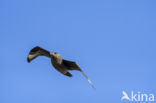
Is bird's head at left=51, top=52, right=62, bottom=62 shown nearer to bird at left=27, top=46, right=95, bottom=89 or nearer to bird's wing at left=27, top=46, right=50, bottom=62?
bird at left=27, top=46, right=95, bottom=89

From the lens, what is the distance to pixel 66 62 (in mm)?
15859

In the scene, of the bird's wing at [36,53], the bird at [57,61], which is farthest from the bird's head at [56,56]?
the bird's wing at [36,53]

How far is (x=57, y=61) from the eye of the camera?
50.0 feet

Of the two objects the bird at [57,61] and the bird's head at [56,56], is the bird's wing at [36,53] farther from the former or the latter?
the bird's head at [56,56]

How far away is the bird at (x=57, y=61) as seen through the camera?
15234 millimetres

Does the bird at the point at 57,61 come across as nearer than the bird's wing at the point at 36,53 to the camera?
Yes

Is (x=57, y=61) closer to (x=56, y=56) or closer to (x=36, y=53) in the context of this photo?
(x=56, y=56)

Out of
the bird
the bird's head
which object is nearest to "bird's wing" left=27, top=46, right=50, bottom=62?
the bird

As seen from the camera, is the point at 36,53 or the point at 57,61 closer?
the point at 57,61

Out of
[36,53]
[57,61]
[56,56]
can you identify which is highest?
[36,53]

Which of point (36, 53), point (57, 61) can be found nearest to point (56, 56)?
point (57, 61)

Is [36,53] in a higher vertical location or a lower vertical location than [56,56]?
higher

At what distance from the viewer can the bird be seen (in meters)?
15.2

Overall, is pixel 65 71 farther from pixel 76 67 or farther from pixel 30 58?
pixel 30 58
